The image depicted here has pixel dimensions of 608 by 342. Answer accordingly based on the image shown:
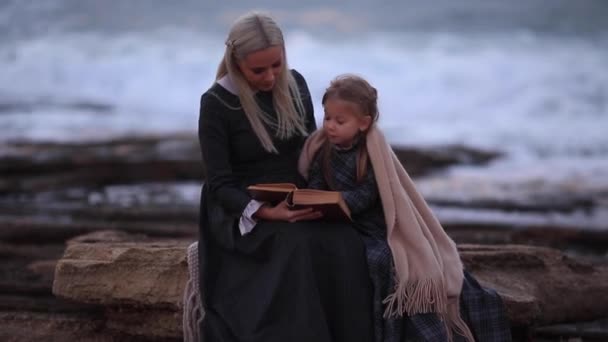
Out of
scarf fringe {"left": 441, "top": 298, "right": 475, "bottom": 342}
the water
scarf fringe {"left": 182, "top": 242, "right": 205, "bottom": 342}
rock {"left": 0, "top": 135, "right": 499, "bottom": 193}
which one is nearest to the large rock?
scarf fringe {"left": 182, "top": 242, "right": 205, "bottom": 342}

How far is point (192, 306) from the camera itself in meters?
4.13

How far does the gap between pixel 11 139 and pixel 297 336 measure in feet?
38.3

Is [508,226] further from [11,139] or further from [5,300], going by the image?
[11,139]

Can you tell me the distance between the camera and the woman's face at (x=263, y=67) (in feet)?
12.8

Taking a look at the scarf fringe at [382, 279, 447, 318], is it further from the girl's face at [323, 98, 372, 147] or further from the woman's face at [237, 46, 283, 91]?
the woman's face at [237, 46, 283, 91]

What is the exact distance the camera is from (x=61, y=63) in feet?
80.4

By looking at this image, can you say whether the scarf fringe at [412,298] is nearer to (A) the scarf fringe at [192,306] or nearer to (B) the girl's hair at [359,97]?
(B) the girl's hair at [359,97]

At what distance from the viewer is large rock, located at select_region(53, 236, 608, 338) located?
4602mm

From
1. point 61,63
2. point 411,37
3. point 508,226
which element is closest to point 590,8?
point 411,37

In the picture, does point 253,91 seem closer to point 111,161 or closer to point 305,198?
point 305,198

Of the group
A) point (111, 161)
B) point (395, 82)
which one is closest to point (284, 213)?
point (111, 161)

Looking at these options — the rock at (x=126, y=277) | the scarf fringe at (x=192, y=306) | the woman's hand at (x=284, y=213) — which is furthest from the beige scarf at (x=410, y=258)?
the rock at (x=126, y=277)

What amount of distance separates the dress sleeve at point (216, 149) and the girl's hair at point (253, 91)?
12 cm

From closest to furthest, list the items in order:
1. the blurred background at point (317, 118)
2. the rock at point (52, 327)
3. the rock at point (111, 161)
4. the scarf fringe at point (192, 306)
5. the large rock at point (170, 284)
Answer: the scarf fringe at point (192, 306) < the large rock at point (170, 284) < the rock at point (52, 327) < the blurred background at point (317, 118) < the rock at point (111, 161)
